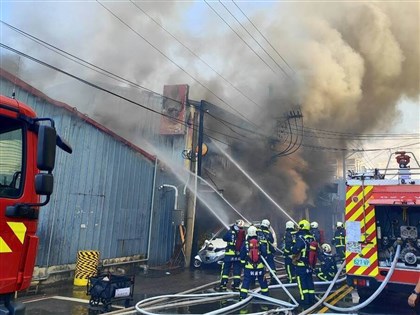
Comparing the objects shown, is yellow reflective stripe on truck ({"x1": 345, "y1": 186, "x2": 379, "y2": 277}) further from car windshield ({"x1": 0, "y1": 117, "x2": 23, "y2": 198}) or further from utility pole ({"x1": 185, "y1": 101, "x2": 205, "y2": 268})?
utility pole ({"x1": 185, "y1": 101, "x2": 205, "y2": 268})

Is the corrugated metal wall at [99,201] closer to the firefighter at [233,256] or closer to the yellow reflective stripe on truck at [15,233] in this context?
the firefighter at [233,256]

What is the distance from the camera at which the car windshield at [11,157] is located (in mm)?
2730

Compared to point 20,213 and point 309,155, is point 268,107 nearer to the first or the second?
point 309,155

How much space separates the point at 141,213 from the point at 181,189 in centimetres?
215

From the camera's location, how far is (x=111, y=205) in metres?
10.5

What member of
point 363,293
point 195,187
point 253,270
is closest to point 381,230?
point 363,293

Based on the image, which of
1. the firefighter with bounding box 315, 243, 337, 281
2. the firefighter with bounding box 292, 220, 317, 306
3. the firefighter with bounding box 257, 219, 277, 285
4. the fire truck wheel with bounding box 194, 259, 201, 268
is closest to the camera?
the firefighter with bounding box 292, 220, 317, 306

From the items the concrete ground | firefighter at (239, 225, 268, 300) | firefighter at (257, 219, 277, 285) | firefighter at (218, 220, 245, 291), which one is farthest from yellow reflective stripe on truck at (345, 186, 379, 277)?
the concrete ground

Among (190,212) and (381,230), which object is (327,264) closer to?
(381,230)

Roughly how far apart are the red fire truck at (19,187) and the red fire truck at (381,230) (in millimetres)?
5535

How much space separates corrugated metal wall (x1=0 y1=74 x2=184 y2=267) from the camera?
341 inches

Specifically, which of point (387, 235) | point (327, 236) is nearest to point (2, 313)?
point (387, 235)

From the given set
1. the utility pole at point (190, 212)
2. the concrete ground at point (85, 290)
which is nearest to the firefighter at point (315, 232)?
the concrete ground at point (85, 290)

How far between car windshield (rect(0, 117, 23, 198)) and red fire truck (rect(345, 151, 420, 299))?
5.65 metres
